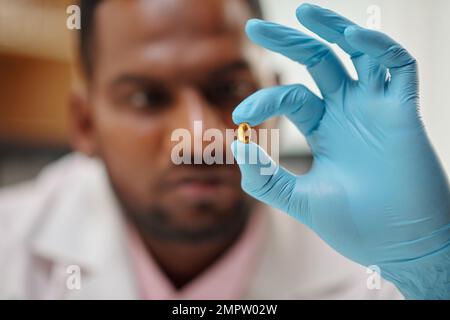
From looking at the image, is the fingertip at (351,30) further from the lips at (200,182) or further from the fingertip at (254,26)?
the lips at (200,182)

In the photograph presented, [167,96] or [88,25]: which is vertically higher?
[88,25]

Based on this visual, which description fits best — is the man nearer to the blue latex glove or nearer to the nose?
the nose

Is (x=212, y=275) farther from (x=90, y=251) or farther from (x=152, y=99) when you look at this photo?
(x=152, y=99)

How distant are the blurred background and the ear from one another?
0.02 m

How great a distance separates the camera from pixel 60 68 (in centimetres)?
122

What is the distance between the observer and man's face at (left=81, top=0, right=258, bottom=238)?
3.76 ft

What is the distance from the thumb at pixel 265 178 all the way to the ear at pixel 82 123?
0.50 m

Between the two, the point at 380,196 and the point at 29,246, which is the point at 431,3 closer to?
the point at 380,196

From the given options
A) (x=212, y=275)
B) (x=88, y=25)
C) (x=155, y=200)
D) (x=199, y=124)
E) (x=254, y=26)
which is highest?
(x=88, y=25)

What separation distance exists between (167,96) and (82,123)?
231mm

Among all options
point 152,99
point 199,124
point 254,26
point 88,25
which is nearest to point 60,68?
point 88,25

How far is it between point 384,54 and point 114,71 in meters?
0.64

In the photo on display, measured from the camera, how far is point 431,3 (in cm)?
120

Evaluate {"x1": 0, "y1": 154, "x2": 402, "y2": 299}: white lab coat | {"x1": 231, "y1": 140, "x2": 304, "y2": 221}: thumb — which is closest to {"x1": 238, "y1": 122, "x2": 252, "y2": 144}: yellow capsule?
{"x1": 231, "y1": 140, "x2": 304, "y2": 221}: thumb
